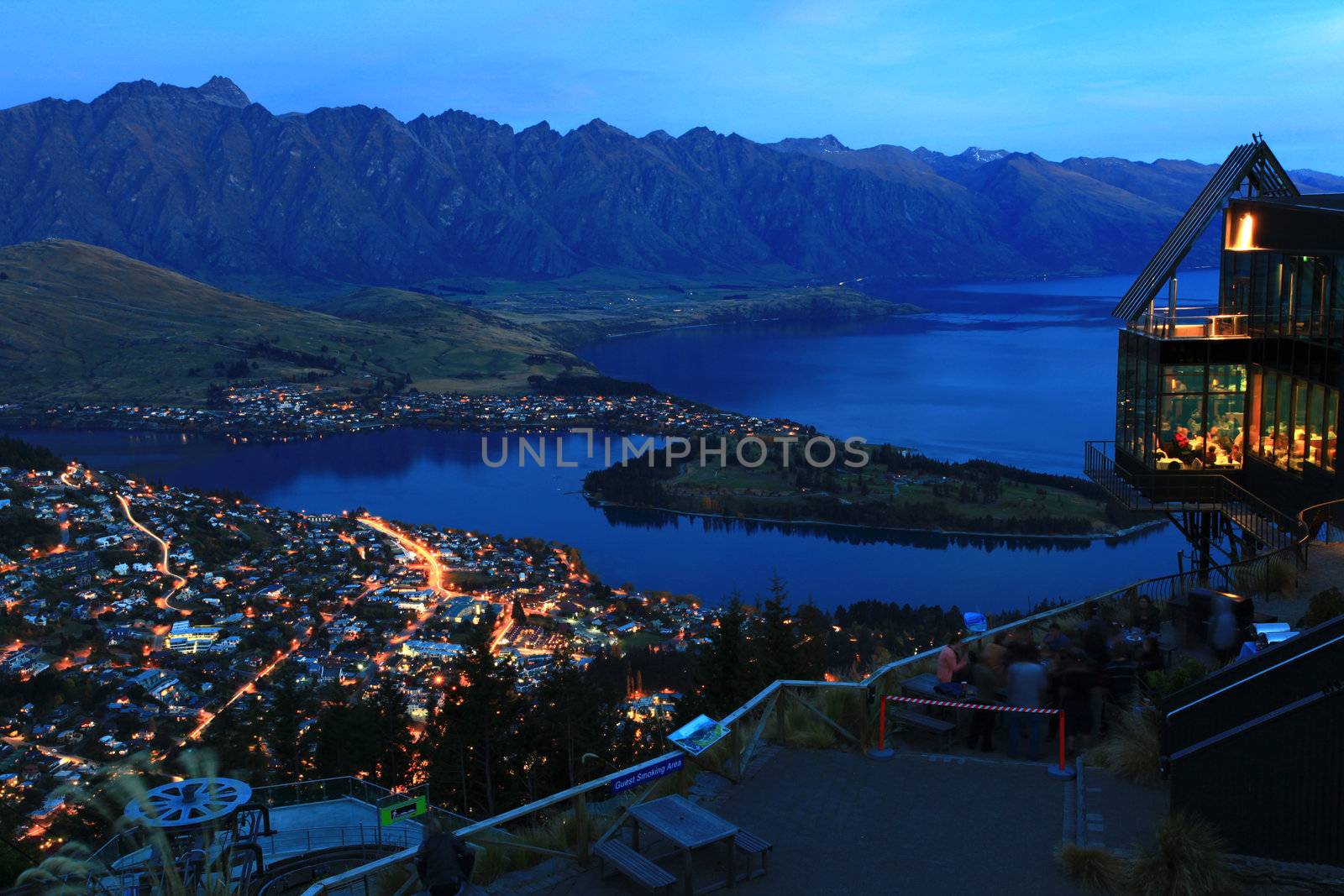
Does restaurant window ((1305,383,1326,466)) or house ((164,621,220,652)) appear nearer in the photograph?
restaurant window ((1305,383,1326,466))

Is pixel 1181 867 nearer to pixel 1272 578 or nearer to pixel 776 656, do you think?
pixel 1272 578

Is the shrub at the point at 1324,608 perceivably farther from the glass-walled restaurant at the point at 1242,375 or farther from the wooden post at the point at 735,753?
the glass-walled restaurant at the point at 1242,375

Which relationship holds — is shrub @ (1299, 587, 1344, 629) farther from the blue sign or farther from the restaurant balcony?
the restaurant balcony

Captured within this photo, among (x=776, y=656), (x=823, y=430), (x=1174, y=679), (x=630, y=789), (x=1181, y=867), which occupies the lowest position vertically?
(x=823, y=430)

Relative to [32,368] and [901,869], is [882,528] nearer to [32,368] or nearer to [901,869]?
[901,869]

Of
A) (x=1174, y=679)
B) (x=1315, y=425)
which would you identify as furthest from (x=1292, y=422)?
(x=1174, y=679)

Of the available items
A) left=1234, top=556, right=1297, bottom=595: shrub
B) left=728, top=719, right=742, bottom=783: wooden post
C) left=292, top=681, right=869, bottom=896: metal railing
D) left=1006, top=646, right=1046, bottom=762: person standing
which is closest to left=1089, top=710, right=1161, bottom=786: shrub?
left=1006, top=646, right=1046, bottom=762: person standing
